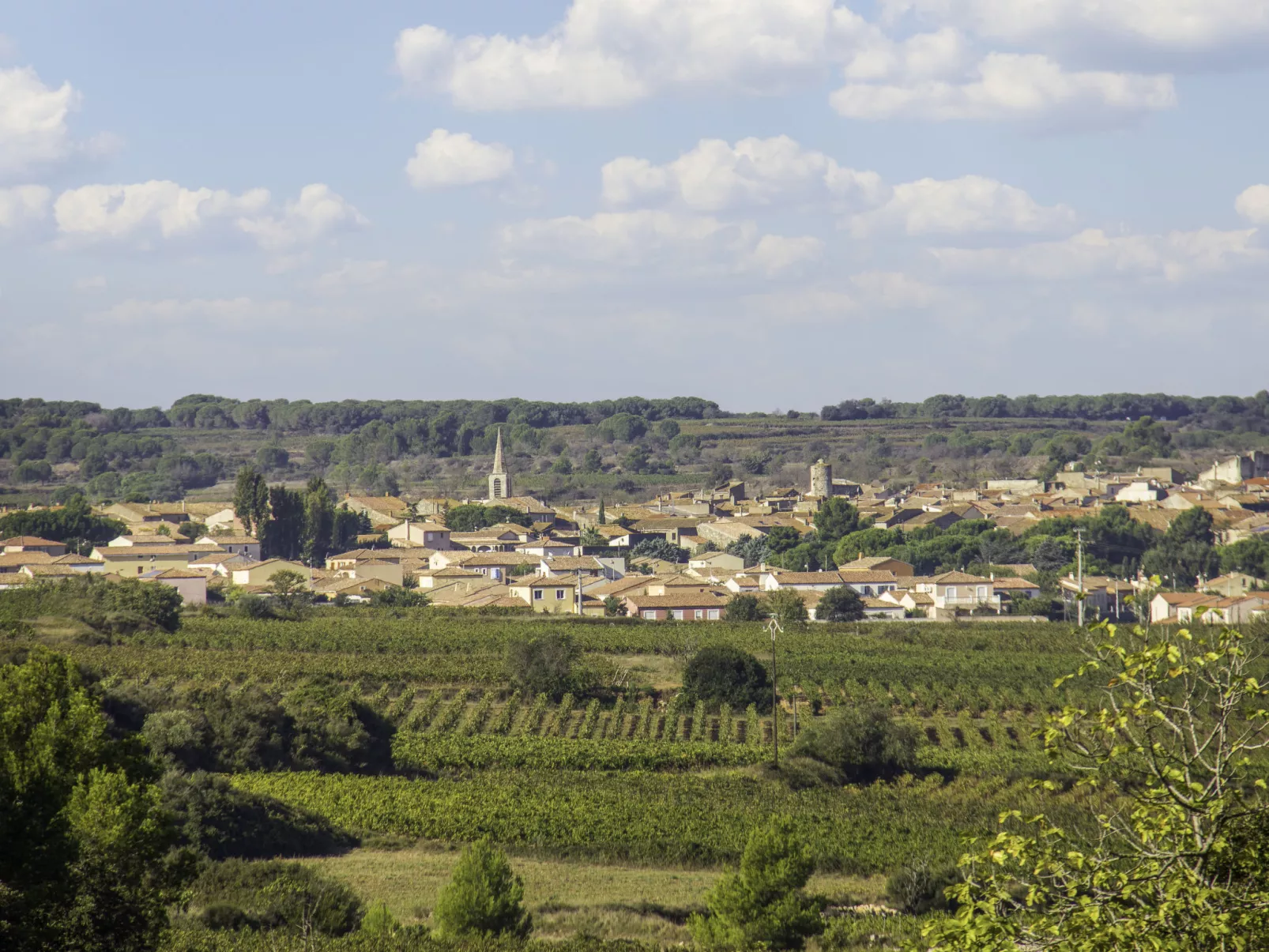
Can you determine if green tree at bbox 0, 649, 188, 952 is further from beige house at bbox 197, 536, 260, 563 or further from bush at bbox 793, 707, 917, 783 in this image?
beige house at bbox 197, 536, 260, 563

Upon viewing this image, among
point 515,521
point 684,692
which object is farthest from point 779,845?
point 515,521

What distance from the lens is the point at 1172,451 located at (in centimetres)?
13412

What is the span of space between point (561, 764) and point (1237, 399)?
169 metres

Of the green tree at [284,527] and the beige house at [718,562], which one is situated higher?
the green tree at [284,527]

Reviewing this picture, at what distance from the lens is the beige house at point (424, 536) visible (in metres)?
78.2

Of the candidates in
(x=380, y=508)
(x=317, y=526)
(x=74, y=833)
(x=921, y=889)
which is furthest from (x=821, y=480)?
(x=74, y=833)

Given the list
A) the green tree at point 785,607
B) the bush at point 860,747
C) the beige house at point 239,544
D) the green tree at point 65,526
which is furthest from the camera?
the green tree at point 65,526

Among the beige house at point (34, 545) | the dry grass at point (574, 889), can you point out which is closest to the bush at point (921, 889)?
the dry grass at point (574, 889)

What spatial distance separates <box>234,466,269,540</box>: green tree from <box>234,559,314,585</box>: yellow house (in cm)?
1061

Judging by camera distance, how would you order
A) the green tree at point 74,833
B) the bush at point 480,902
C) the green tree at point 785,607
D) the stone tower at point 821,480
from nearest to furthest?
the green tree at point 74,833 < the bush at point 480,902 < the green tree at point 785,607 < the stone tower at point 821,480

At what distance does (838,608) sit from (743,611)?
4.19m

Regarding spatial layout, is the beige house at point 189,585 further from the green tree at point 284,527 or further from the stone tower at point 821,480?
the stone tower at point 821,480

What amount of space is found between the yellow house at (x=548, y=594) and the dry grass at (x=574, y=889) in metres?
33.3

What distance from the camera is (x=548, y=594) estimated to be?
5784cm
